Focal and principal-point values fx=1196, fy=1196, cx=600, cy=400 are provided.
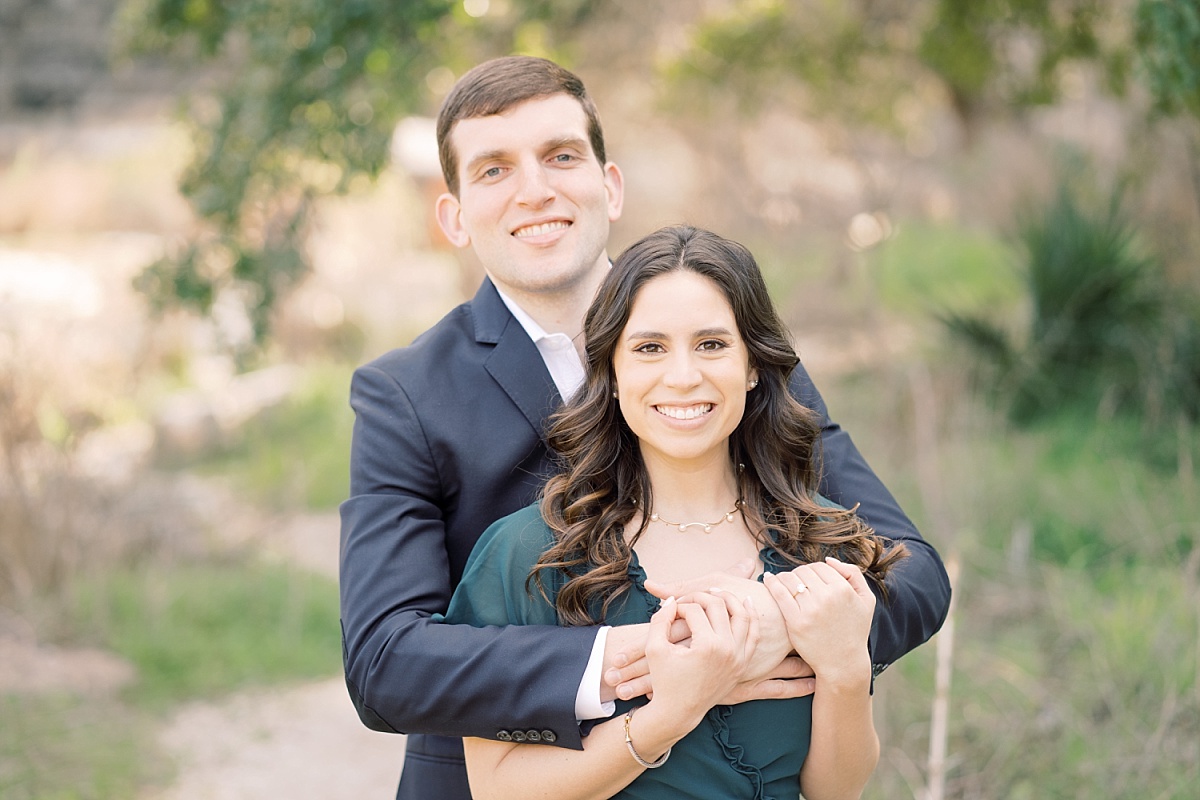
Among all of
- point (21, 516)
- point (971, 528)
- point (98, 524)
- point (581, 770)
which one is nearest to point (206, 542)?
point (98, 524)

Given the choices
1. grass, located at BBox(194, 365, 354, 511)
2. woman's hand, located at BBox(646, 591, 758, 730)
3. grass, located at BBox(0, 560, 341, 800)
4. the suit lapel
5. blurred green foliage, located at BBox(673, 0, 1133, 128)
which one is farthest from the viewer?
grass, located at BBox(194, 365, 354, 511)

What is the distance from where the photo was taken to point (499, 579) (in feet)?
6.76

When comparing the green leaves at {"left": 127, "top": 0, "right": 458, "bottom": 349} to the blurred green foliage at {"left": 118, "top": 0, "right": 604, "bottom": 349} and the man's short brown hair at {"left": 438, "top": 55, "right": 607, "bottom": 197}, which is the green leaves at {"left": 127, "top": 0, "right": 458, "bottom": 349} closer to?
the blurred green foliage at {"left": 118, "top": 0, "right": 604, "bottom": 349}

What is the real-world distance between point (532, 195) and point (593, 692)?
3.33 feet

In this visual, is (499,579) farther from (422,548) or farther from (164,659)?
(164,659)

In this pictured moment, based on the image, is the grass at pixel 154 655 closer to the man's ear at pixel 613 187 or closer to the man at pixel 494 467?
the man at pixel 494 467

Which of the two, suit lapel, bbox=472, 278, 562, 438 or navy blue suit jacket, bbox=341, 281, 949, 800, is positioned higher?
suit lapel, bbox=472, 278, 562, 438

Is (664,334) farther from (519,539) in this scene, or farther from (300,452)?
(300,452)

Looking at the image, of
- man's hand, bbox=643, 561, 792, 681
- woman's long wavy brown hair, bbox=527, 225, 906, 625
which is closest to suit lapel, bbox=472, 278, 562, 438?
woman's long wavy brown hair, bbox=527, 225, 906, 625

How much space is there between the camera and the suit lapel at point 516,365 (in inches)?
94.0

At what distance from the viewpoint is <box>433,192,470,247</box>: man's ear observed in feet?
8.55

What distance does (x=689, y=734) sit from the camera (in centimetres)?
200

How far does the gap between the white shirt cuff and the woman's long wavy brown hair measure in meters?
0.07

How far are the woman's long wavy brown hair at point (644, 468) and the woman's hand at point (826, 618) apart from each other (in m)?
0.14
